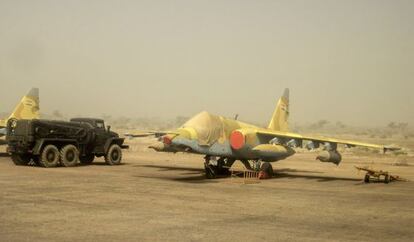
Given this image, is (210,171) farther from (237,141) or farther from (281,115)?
(281,115)

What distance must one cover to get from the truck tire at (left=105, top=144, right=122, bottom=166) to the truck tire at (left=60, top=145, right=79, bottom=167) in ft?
7.89

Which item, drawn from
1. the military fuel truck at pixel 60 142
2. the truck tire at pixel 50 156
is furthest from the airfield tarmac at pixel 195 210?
the military fuel truck at pixel 60 142

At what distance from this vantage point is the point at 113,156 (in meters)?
31.7

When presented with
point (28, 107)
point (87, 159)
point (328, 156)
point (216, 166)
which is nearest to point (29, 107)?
point (28, 107)

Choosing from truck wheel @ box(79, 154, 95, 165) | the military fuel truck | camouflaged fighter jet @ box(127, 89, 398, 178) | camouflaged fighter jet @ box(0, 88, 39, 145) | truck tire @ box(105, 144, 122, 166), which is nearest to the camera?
camouflaged fighter jet @ box(127, 89, 398, 178)

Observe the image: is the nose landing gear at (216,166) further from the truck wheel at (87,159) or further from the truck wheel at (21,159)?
the truck wheel at (21,159)

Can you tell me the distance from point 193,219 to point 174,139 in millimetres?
8744

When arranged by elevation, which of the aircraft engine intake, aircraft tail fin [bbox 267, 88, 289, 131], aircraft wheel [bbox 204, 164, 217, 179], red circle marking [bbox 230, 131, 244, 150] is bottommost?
aircraft wheel [bbox 204, 164, 217, 179]

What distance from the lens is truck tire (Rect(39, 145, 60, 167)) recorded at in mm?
27500

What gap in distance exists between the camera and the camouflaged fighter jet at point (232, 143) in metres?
21.3

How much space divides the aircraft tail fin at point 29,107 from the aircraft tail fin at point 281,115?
59.8 feet

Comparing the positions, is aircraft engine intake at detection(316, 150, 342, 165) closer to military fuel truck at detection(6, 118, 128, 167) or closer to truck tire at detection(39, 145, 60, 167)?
military fuel truck at detection(6, 118, 128, 167)

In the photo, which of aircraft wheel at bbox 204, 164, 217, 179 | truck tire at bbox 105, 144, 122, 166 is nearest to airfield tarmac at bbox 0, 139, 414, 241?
aircraft wheel at bbox 204, 164, 217, 179

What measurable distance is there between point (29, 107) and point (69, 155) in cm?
1017
